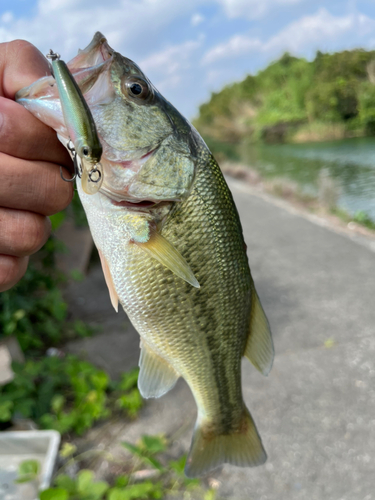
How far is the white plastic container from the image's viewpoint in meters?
2.50

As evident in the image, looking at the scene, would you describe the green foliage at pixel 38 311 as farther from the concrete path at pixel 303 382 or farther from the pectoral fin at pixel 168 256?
the pectoral fin at pixel 168 256

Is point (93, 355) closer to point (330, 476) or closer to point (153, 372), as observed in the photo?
point (330, 476)

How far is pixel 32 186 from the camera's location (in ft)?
3.46

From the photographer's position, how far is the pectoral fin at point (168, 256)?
1075 mm

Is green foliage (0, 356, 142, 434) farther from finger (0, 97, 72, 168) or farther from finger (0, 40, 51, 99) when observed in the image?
finger (0, 40, 51, 99)

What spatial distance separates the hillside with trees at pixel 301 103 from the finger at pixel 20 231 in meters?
34.8

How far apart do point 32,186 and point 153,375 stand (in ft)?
2.64

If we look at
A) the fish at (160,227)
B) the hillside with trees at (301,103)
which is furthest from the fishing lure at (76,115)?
the hillside with trees at (301,103)

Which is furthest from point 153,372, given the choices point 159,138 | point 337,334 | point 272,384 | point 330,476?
point 337,334

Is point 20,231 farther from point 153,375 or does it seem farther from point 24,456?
point 24,456

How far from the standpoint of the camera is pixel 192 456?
4.98 ft

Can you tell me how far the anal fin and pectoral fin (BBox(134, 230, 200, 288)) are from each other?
40cm

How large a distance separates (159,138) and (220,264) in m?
0.45

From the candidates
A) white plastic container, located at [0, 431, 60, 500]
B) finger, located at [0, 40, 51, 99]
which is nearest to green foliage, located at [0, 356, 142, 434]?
white plastic container, located at [0, 431, 60, 500]
